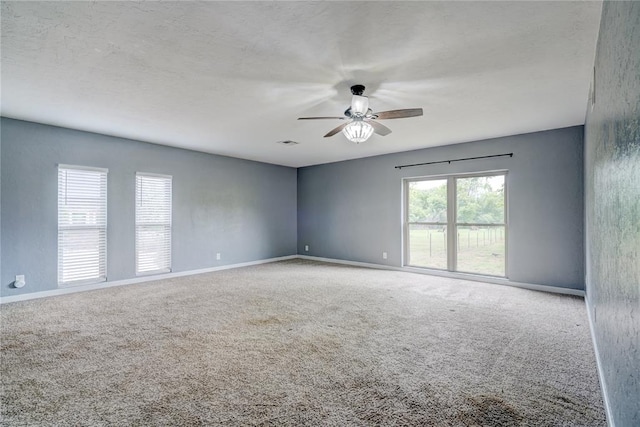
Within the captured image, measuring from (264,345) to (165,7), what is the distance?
2.72m

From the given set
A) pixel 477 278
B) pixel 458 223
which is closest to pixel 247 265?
pixel 458 223

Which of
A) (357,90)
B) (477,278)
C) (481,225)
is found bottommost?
(477,278)

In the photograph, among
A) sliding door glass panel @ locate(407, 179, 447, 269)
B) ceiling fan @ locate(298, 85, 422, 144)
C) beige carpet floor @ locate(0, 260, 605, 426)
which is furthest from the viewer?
sliding door glass panel @ locate(407, 179, 447, 269)

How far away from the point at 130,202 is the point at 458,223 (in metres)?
5.92

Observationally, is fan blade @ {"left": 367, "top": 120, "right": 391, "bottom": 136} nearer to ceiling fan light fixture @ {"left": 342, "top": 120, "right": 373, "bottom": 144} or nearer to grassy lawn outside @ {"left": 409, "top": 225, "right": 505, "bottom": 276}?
ceiling fan light fixture @ {"left": 342, "top": 120, "right": 373, "bottom": 144}

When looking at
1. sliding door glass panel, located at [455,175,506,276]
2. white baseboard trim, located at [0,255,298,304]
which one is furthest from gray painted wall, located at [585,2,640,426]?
white baseboard trim, located at [0,255,298,304]

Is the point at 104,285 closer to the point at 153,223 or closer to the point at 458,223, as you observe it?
the point at 153,223

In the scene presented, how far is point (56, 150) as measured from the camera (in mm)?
4520

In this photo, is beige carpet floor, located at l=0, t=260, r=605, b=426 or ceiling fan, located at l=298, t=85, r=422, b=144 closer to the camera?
beige carpet floor, located at l=0, t=260, r=605, b=426

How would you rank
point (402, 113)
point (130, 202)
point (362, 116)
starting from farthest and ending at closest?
point (130, 202), point (362, 116), point (402, 113)

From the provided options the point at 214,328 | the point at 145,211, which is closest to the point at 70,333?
the point at 214,328

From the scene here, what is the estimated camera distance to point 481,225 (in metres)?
5.50

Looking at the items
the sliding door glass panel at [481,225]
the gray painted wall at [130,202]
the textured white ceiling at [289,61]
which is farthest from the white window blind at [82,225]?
the sliding door glass panel at [481,225]

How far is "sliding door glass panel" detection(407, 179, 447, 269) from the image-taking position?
19.6 ft
